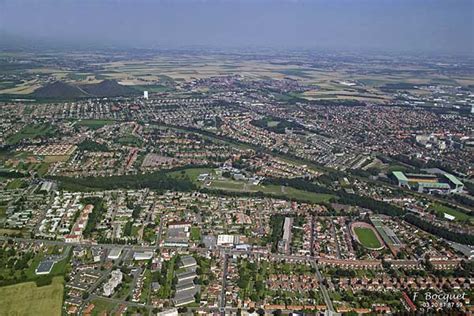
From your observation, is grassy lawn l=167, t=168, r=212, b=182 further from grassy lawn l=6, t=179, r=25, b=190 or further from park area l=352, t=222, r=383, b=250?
park area l=352, t=222, r=383, b=250

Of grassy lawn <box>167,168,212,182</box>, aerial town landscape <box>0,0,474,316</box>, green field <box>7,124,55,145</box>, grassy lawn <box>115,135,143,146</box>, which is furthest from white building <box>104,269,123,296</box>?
green field <box>7,124,55,145</box>

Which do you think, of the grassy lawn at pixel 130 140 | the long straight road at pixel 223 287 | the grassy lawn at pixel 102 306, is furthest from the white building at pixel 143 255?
the grassy lawn at pixel 130 140

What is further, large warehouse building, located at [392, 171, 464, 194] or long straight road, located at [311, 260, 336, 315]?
large warehouse building, located at [392, 171, 464, 194]

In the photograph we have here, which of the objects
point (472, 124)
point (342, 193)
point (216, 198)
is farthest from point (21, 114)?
point (472, 124)

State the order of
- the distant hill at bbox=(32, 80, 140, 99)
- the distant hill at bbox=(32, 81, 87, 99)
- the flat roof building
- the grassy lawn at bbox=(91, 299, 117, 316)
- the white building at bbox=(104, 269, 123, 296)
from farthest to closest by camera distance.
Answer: the distant hill at bbox=(32, 80, 140, 99) → the distant hill at bbox=(32, 81, 87, 99) → the flat roof building → the white building at bbox=(104, 269, 123, 296) → the grassy lawn at bbox=(91, 299, 117, 316)

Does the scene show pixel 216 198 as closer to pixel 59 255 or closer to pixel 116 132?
pixel 59 255

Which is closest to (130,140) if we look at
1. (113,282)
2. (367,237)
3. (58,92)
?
(113,282)

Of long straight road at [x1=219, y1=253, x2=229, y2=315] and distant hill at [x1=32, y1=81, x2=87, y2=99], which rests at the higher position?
distant hill at [x1=32, y1=81, x2=87, y2=99]
